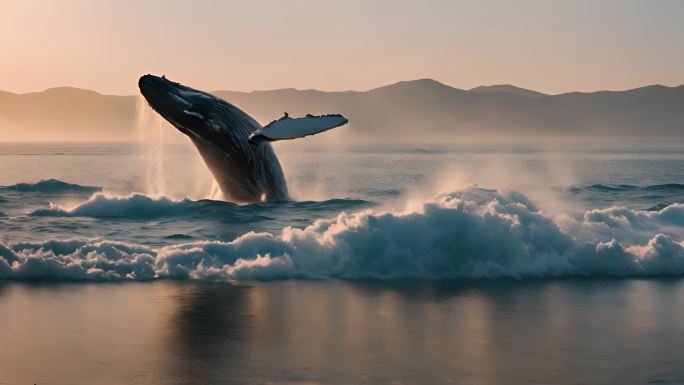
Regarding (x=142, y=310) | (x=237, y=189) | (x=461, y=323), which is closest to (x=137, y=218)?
(x=237, y=189)

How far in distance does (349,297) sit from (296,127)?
4.47 metres

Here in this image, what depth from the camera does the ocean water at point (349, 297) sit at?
10.5m

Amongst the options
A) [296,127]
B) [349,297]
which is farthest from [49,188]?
[349,297]

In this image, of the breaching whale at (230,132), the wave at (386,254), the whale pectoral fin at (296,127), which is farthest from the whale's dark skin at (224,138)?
the wave at (386,254)

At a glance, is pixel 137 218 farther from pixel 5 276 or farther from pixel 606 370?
pixel 606 370

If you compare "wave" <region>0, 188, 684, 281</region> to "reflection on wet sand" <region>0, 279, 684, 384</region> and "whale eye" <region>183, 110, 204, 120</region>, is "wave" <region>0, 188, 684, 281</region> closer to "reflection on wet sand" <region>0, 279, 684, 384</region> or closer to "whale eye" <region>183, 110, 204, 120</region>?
"reflection on wet sand" <region>0, 279, 684, 384</region>

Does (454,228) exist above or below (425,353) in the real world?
above

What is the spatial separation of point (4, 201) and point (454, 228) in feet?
50.5

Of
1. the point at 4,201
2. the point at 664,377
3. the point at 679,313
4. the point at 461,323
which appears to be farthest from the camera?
the point at 4,201

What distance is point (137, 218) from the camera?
2384 centimetres

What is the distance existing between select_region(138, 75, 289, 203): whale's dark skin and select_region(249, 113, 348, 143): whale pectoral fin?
1834 mm

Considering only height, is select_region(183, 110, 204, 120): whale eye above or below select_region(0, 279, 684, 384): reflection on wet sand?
above

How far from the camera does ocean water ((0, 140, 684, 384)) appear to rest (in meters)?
10.5

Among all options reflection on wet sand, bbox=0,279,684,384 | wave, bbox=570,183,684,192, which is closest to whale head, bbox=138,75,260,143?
reflection on wet sand, bbox=0,279,684,384
